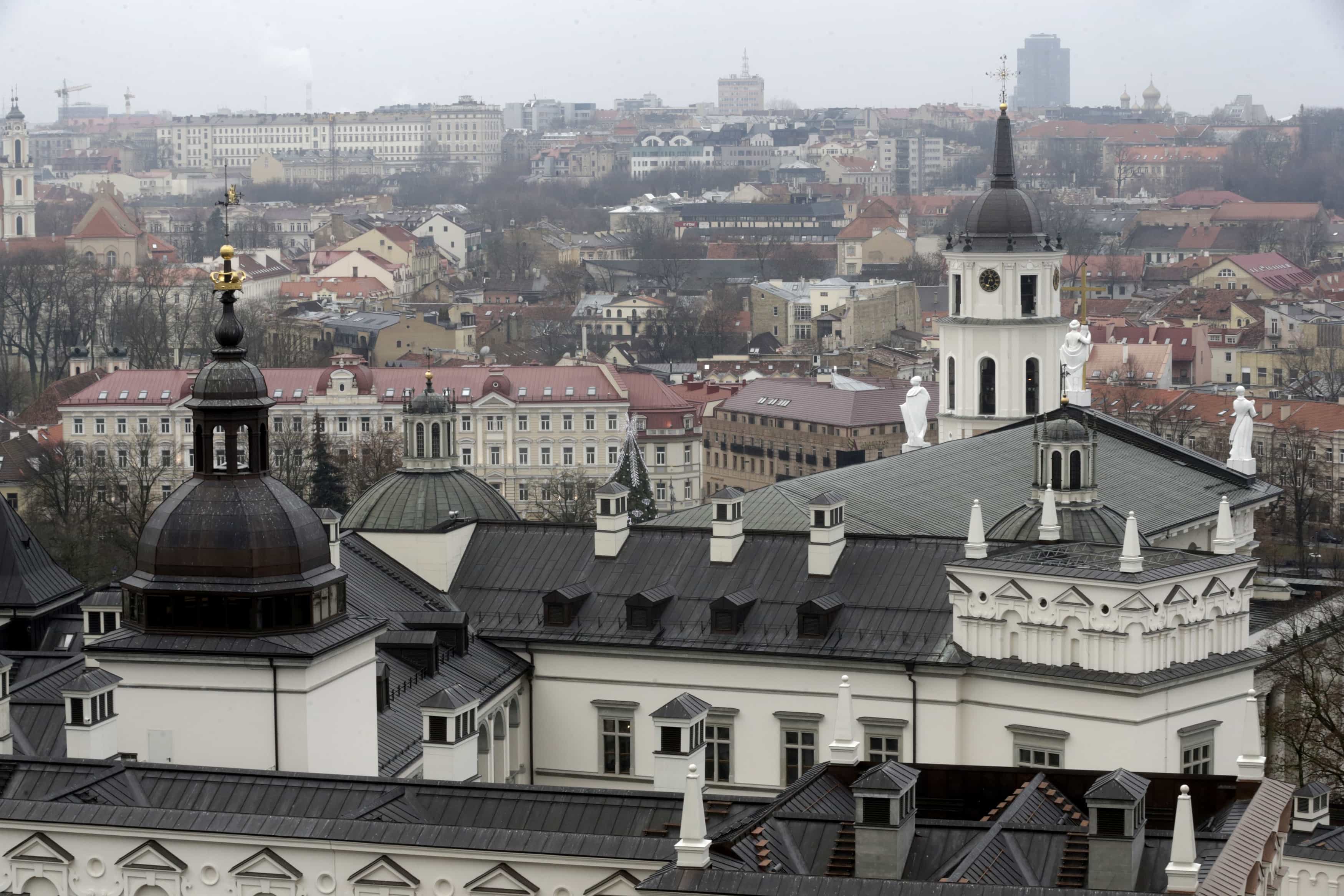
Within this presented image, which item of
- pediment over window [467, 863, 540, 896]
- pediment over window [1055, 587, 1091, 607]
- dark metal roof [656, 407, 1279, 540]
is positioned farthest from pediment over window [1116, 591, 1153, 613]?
pediment over window [467, 863, 540, 896]

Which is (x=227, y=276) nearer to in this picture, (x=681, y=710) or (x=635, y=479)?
(x=681, y=710)

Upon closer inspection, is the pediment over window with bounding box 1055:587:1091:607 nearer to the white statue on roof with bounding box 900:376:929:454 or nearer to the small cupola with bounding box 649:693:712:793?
the small cupola with bounding box 649:693:712:793

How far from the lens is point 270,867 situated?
34.3 m

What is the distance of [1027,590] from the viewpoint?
48.9m

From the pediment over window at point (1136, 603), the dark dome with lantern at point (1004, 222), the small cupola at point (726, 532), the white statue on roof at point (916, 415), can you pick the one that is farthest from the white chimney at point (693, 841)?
the dark dome with lantern at point (1004, 222)

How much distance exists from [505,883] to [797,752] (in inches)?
724

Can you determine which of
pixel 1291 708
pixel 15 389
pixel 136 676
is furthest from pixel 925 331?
pixel 136 676

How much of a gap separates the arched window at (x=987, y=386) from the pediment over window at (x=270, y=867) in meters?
41.5

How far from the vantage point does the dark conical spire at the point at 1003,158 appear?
251ft

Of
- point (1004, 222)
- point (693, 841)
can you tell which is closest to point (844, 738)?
point (693, 841)

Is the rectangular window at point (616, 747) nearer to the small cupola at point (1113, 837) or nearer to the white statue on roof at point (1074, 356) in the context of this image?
the white statue on roof at point (1074, 356)

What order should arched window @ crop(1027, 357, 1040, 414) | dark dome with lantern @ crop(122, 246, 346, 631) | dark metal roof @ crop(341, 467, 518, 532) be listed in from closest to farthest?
1. dark dome with lantern @ crop(122, 246, 346, 631)
2. dark metal roof @ crop(341, 467, 518, 532)
3. arched window @ crop(1027, 357, 1040, 414)

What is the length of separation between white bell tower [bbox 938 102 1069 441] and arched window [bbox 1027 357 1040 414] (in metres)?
0.01

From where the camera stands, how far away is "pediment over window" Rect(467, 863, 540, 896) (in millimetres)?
33500
